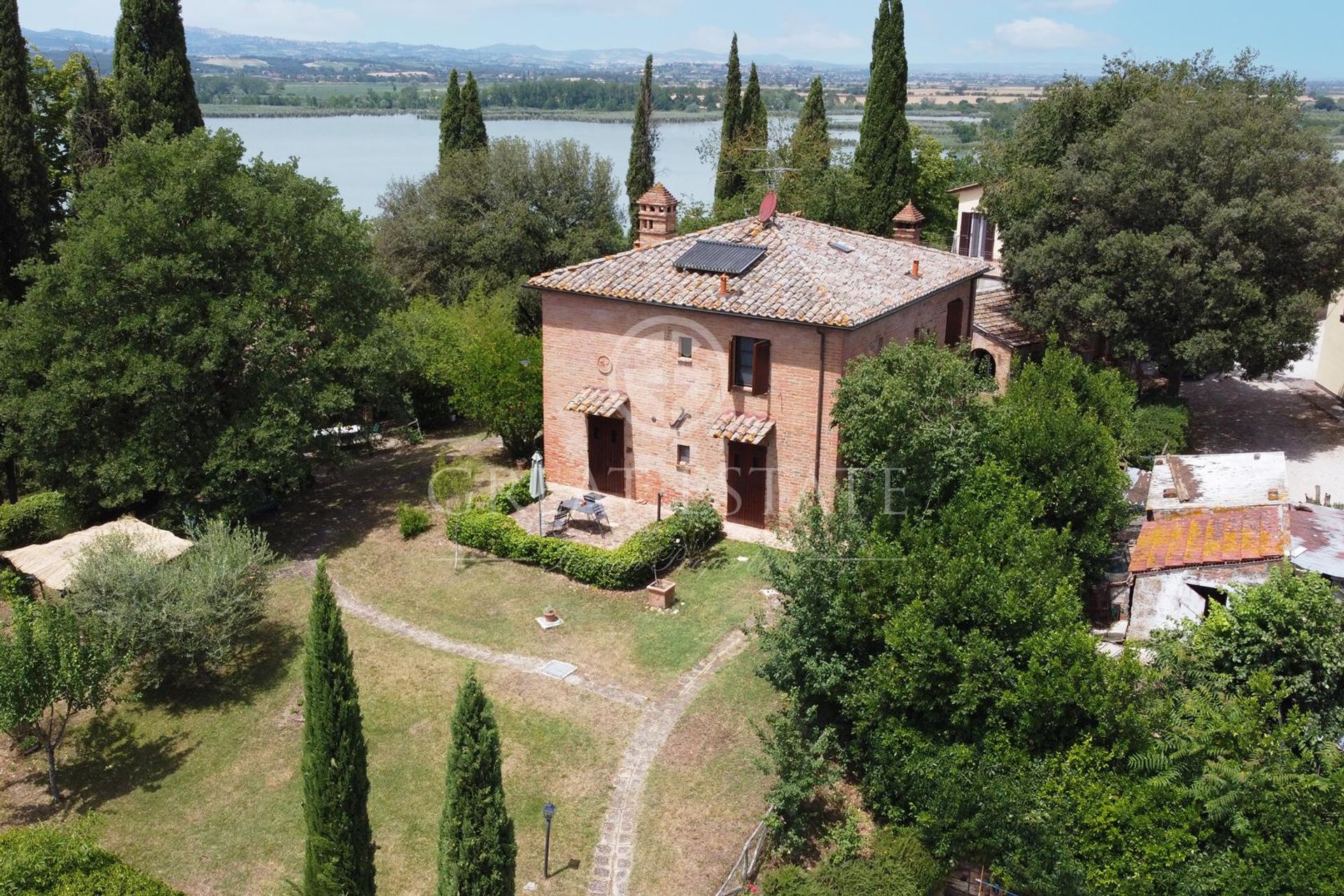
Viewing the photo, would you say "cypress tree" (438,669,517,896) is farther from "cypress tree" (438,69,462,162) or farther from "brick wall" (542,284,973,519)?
"cypress tree" (438,69,462,162)

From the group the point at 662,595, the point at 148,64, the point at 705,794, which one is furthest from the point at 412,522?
the point at 148,64

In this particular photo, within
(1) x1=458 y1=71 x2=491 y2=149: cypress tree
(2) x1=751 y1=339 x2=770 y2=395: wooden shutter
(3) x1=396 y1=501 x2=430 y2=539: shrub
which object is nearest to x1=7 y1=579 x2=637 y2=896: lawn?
(3) x1=396 y1=501 x2=430 y2=539: shrub

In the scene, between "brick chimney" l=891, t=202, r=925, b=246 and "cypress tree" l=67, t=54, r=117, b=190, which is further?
"brick chimney" l=891, t=202, r=925, b=246

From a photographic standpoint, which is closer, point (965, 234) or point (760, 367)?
point (760, 367)

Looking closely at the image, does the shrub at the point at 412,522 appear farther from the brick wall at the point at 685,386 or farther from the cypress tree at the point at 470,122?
the cypress tree at the point at 470,122

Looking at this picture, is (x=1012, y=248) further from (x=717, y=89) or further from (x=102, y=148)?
(x=717, y=89)

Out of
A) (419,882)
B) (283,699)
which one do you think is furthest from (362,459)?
(419,882)

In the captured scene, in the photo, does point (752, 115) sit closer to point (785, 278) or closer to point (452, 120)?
point (452, 120)

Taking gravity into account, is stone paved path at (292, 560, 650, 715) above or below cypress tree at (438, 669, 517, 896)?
below
